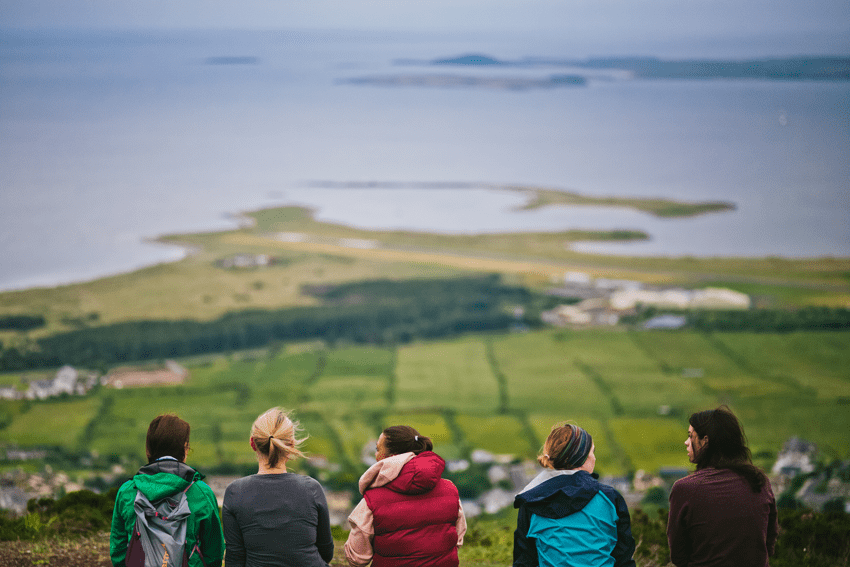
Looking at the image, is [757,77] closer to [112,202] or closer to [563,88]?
[563,88]

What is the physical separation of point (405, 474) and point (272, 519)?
0.56 meters

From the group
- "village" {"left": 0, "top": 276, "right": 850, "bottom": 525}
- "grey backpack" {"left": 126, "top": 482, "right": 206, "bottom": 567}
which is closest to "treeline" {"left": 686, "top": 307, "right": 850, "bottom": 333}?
"village" {"left": 0, "top": 276, "right": 850, "bottom": 525}

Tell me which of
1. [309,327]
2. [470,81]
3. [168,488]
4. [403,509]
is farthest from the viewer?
[470,81]

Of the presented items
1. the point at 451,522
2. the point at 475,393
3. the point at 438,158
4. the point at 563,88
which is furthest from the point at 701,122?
the point at 451,522

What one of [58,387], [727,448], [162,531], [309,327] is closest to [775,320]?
[309,327]

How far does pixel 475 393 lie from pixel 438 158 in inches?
1624

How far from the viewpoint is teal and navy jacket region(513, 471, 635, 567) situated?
284 cm

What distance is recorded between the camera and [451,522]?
3.10m

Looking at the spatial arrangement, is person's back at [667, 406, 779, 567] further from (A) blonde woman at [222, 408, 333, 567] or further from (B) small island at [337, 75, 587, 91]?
(B) small island at [337, 75, 587, 91]

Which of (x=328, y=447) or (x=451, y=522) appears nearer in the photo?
(x=451, y=522)

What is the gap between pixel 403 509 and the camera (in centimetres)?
300

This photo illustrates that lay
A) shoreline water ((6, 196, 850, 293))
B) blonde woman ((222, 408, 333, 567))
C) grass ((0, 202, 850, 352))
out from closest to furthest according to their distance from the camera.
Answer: blonde woman ((222, 408, 333, 567))
grass ((0, 202, 850, 352))
shoreline water ((6, 196, 850, 293))

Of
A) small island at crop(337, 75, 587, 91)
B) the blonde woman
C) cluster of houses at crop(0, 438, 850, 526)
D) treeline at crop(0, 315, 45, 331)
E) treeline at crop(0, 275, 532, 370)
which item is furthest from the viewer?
small island at crop(337, 75, 587, 91)

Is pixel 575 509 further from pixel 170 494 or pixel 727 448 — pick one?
pixel 170 494
